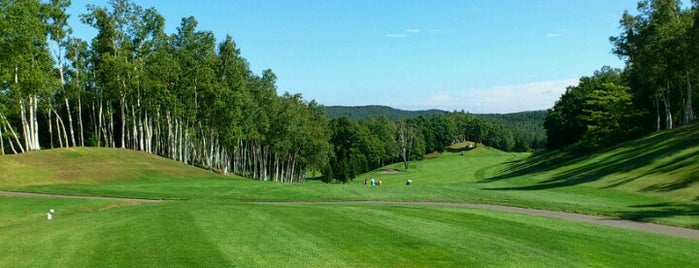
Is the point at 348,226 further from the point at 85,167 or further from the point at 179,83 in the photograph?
the point at 179,83

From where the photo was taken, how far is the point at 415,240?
16.1 m

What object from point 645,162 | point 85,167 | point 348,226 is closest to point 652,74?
point 645,162

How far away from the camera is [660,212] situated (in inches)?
1023

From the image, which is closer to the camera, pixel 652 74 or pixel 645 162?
pixel 645 162

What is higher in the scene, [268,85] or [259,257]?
[268,85]

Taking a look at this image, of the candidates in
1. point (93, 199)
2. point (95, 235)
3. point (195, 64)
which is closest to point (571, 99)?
point (195, 64)

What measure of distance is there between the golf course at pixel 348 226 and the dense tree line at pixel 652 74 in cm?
1917

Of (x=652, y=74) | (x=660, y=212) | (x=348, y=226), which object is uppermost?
(x=652, y=74)

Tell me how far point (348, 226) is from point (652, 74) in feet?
184

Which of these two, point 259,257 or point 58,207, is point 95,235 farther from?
point 58,207

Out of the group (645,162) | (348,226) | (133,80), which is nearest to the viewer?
(348,226)

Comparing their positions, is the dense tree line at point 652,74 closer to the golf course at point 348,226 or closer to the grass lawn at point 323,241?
the golf course at point 348,226

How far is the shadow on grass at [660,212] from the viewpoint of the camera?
2447 centimetres

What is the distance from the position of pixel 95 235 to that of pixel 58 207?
12.0 meters
